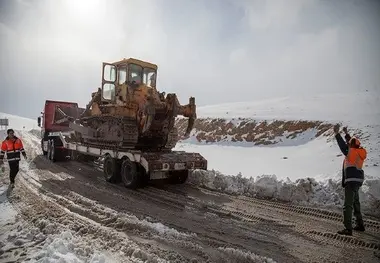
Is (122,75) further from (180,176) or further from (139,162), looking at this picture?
(180,176)

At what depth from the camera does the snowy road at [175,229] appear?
4418 mm

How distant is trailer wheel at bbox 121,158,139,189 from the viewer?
8.71 m

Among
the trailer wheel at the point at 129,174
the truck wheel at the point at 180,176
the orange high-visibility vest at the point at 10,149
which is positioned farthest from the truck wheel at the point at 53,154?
the truck wheel at the point at 180,176

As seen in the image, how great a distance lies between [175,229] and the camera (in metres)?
5.50

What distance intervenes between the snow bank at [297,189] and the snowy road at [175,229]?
0.60 metres

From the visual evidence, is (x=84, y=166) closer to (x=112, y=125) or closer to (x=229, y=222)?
(x=112, y=125)

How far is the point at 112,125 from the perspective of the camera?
10180 millimetres

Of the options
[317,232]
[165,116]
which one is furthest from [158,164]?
[317,232]

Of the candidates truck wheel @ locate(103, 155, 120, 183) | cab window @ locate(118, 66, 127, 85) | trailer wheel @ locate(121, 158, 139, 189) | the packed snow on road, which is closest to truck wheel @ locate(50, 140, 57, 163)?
the packed snow on road

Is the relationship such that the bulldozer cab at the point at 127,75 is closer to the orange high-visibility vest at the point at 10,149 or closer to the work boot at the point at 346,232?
the orange high-visibility vest at the point at 10,149

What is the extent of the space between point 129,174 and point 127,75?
333 cm

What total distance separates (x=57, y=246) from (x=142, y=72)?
7.09 meters

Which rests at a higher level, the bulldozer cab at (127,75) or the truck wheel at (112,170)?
the bulldozer cab at (127,75)

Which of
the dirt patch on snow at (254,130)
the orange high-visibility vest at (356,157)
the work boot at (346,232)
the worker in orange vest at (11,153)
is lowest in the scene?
the work boot at (346,232)
